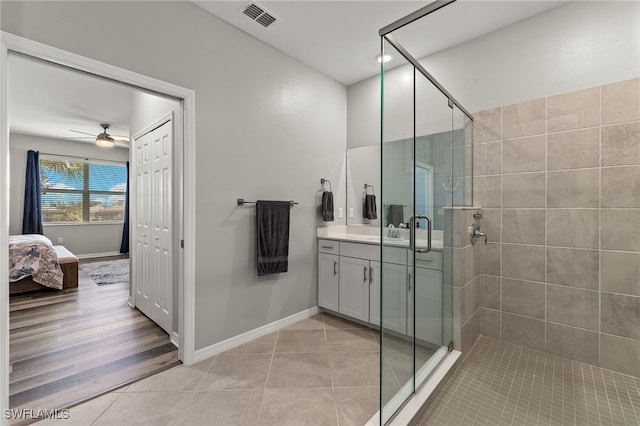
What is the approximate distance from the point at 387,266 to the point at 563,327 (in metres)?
1.64

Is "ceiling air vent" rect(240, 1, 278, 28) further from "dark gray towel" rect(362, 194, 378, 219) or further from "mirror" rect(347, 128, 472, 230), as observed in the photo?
"dark gray towel" rect(362, 194, 378, 219)

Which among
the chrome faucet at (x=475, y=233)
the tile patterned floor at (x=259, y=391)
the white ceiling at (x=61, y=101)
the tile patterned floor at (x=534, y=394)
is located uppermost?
the white ceiling at (x=61, y=101)

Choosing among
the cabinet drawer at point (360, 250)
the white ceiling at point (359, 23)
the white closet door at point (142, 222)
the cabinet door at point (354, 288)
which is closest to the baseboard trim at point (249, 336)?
the cabinet door at point (354, 288)

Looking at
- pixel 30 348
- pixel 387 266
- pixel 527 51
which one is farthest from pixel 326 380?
pixel 527 51

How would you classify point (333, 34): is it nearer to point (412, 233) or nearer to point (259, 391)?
point (412, 233)

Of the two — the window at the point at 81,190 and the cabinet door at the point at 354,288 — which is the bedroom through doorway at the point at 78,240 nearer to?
the window at the point at 81,190

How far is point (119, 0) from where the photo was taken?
68.0 inches

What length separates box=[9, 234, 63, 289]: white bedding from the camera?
3.66 m

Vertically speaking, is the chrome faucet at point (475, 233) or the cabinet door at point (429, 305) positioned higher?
the chrome faucet at point (475, 233)

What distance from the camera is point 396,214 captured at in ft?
5.19

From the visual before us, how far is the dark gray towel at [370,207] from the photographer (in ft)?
10.3

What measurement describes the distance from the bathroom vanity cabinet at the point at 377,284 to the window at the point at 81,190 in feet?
20.0

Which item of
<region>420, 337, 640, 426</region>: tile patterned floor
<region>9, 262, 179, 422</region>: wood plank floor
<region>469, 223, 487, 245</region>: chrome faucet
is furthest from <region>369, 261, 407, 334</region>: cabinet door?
<region>9, 262, 179, 422</region>: wood plank floor

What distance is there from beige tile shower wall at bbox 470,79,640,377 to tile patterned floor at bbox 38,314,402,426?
111 centimetres
